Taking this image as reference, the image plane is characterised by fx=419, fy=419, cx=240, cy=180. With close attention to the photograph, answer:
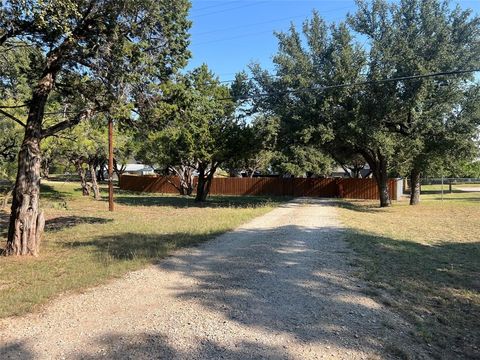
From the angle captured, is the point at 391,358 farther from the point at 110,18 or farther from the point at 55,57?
the point at 55,57

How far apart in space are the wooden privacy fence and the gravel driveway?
27738mm

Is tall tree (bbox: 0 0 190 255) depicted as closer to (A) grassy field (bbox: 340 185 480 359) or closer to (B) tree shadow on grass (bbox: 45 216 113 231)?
(B) tree shadow on grass (bbox: 45 216 113 231)

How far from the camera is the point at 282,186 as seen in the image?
38.0 m

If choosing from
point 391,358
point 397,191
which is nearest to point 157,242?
point 391,358

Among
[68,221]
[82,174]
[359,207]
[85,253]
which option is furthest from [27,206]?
[82,174]

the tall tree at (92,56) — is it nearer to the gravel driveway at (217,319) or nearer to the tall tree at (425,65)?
the gravel driveway at (217,319)

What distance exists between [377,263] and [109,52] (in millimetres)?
7210

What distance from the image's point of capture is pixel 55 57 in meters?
9.42

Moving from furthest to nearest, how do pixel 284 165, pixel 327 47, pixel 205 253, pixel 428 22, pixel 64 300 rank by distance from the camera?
pixel 284 165 → pixel 327 47 → pixel 428 22 → pixel 205 253 → pixel 64 300

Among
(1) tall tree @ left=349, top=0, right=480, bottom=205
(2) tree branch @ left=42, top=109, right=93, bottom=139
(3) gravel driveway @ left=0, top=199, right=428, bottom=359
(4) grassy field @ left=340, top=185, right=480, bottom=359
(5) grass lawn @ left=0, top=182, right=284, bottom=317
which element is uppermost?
(1) tall tree @ left=349, top=0, right=480, bottom=205

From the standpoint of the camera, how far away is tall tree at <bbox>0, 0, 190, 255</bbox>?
8.85 m

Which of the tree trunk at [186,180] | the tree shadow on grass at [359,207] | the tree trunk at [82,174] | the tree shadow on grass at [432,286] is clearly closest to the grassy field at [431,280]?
the tree shadow on grass at [432,286]

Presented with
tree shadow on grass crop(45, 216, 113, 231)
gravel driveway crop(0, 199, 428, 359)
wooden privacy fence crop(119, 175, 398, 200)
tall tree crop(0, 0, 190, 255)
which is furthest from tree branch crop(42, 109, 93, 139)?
→ wooden privacy fence crop(119, 175, 398, 200)

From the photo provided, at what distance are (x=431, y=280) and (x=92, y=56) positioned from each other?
8445mm
